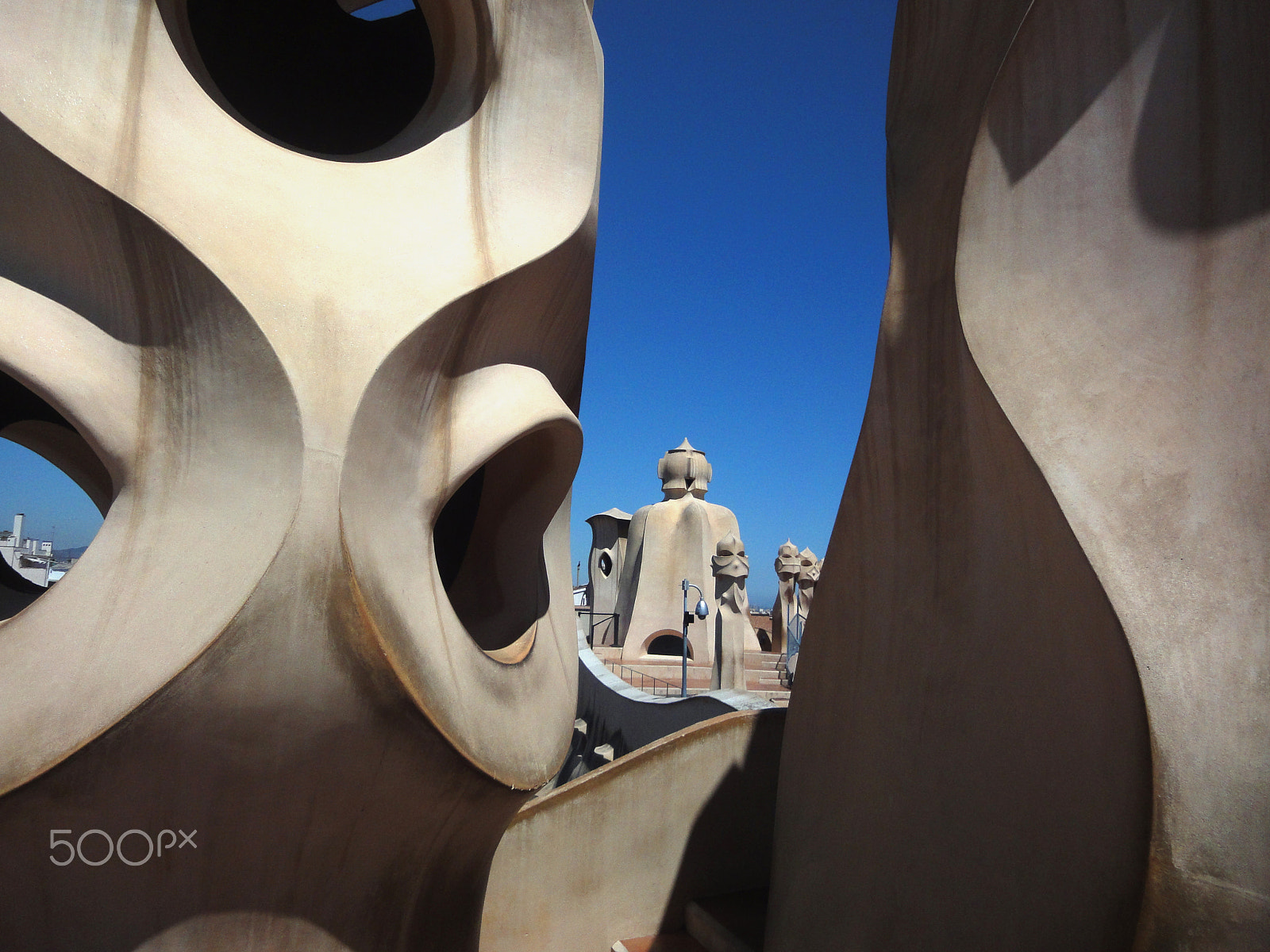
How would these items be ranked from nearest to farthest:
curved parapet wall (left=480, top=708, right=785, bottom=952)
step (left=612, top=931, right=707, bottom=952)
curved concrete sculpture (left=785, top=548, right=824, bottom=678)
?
curved parapet wall (left=480, top=708, right=785, bottom=952) → step (left=612, top=931, right=707, bottom=952) → curved concrete sculpture (left=785, top=548, right=824, bottom=678)

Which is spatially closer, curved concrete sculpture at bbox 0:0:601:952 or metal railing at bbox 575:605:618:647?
curved concrete sculpture at bbox 0:0:601:952

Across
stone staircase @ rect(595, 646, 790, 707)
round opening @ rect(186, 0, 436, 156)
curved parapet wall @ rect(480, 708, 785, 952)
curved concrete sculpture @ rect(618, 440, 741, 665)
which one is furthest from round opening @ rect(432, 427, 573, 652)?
curved concrete sculpture @ rect(618, 440, 741, 665)

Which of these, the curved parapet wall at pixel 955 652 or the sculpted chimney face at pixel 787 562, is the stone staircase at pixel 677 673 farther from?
the curved parapet wall at pixel 955 652

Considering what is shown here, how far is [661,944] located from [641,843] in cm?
68

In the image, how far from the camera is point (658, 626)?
18.9 meters

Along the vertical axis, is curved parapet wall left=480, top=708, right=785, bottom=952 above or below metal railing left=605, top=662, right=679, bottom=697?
above

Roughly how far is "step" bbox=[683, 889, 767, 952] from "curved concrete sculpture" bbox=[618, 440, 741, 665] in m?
12.1

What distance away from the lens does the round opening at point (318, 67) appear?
17.9ft

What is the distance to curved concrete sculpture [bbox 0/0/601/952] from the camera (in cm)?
307

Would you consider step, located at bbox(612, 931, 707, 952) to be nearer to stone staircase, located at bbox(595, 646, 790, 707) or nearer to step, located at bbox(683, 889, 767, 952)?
step, located at bbox(683, 889, 767, 952)

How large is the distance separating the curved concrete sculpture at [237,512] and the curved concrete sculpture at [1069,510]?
196 centimetres

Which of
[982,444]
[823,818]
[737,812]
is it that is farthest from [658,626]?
[982,444]

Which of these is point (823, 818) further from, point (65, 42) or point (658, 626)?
point (658, 626)

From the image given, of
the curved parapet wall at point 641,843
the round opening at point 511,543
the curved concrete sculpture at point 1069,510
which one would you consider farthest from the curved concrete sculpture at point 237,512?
the curved concrete sculpture at point 1069,510
